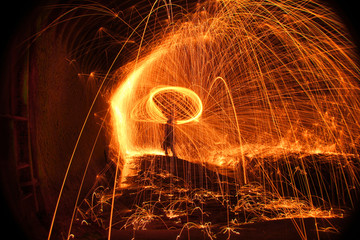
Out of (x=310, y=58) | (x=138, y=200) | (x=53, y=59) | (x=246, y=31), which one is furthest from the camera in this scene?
(x=246, y=31)

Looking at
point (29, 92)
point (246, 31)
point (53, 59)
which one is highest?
point (246, 31)

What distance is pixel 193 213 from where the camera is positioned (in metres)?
4.88

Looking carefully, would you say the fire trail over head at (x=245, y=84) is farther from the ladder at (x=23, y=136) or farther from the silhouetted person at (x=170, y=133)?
the ladder at (x=23, y=136)

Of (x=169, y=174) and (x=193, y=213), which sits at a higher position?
(x=169, y=174)

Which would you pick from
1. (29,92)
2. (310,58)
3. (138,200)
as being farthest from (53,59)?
(310,58)

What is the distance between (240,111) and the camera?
588 inches

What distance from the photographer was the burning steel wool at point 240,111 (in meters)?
4.99

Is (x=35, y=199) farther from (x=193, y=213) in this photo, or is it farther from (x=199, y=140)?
(x=199, y=140)

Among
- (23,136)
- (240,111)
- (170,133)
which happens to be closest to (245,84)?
(240,111)

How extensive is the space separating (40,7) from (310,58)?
744 centimetres

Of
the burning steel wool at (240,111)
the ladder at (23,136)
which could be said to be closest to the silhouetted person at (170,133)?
the burning steel wool at (240,111)

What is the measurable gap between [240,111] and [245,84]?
290 cm

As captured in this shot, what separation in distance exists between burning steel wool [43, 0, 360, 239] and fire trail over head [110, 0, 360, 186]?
2.3 inches

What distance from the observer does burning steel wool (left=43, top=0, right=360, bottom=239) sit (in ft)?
16.4
